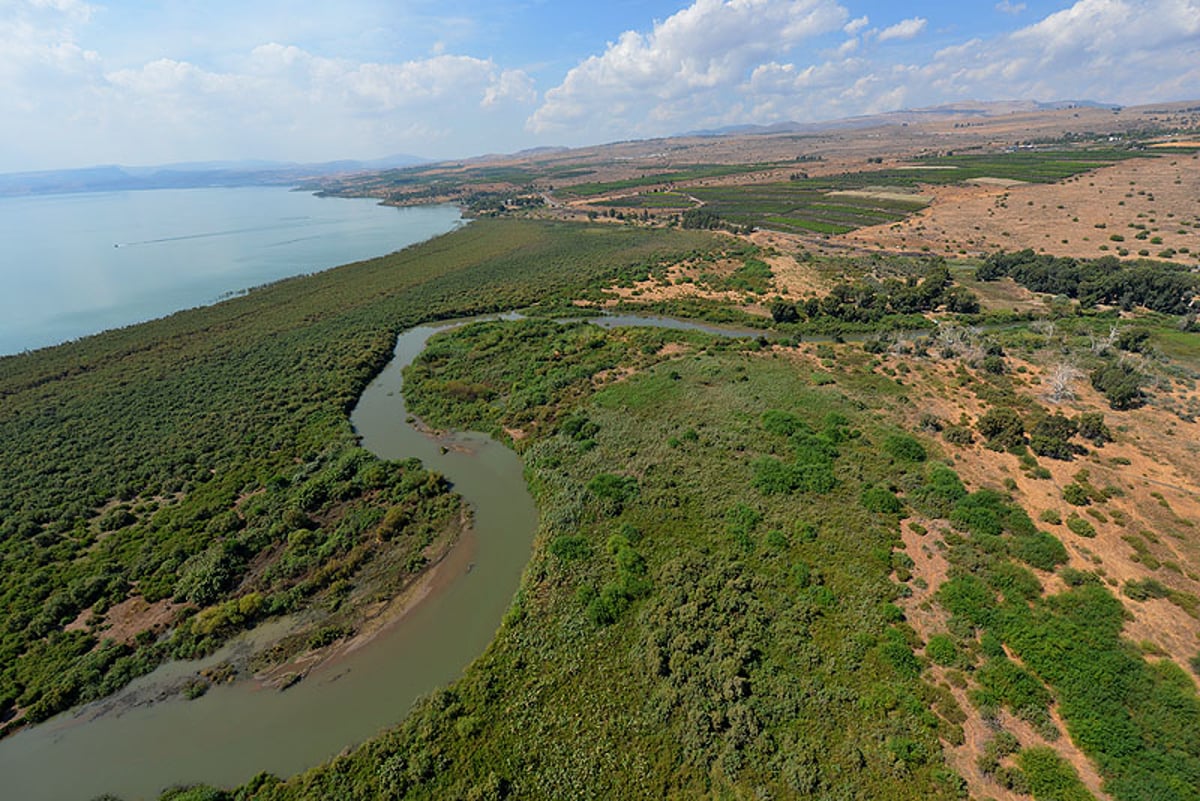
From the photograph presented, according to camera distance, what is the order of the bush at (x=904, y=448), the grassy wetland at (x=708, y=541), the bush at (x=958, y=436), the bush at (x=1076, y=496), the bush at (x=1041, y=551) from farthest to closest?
the bush at (x=958, y=436) < the bush at (x=904, y=448) < the bush at (x=1076, y=496) < the bush at (x=1041, y=551) < the grassy wetland at (x=708, y=541)

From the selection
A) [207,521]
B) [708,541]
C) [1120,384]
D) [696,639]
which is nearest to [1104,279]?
[1120,384]

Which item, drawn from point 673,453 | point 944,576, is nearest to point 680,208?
point 673,453

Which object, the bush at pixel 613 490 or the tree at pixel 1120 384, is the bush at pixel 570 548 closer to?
the bush at pixel 613 490

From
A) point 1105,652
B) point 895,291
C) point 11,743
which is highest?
point 895,291

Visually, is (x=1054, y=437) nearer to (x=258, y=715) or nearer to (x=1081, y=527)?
(x=1081, y=527)

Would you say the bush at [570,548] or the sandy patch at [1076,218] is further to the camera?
the sandy patch at [1076,218]

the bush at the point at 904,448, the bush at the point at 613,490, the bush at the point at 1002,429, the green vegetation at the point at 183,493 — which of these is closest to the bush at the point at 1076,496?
the bush at the point at 1002,429

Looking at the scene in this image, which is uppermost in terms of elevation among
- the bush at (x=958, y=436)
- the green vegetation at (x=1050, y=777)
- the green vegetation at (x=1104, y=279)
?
the green vegetation at (x=1104, y=279)

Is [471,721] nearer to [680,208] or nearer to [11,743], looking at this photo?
[11,743]
